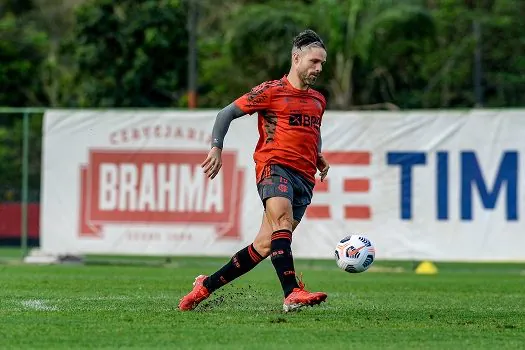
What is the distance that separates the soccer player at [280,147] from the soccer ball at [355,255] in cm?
69

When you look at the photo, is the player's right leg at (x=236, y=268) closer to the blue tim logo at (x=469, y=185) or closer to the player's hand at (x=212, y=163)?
the player's hand at (x=212, y=163)

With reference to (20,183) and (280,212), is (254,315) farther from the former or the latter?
(20,183)

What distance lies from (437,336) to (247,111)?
251cm

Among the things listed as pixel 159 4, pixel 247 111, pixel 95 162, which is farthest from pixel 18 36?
pixel 247 111

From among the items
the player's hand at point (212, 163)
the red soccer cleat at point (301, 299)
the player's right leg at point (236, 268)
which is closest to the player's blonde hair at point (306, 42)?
the player's hand at point (212, 163)

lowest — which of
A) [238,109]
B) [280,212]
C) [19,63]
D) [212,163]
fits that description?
[280,212]

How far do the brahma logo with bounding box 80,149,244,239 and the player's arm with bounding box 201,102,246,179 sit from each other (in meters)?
9.42

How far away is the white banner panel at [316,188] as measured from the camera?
1870 cm

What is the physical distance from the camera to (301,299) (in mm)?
9203

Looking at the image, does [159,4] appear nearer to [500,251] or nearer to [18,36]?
[18,36]

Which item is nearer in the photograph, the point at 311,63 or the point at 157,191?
the point at 311,63

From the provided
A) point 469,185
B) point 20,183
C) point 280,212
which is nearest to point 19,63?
point 20,183

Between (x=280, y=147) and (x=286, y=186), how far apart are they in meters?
0.31

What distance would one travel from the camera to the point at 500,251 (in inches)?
736
